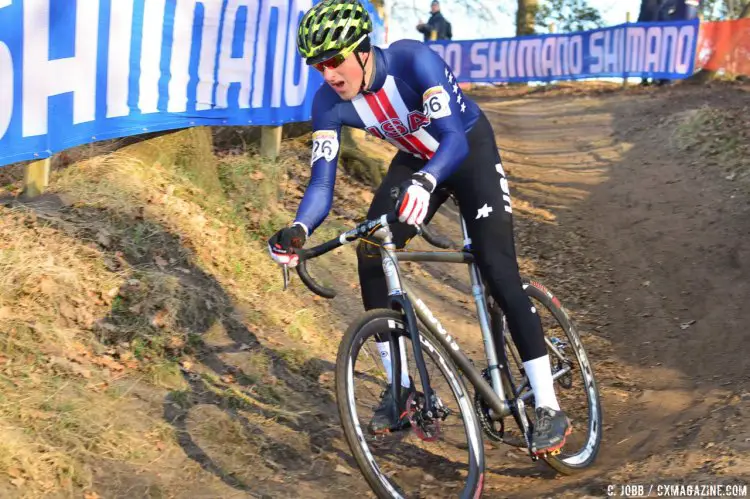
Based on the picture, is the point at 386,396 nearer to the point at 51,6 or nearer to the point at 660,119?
the point at 51,6

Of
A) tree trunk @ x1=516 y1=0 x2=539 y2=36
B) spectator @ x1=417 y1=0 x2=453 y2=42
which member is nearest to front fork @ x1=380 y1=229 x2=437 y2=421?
spectator @ x1=417 y1=0 x2=453 y2=42

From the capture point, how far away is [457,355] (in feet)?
14.7

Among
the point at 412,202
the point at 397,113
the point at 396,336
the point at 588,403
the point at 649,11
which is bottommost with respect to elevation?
the point at 588,403

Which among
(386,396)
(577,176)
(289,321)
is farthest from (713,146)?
(386,396)

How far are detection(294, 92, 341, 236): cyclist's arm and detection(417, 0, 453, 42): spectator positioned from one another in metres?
19.2

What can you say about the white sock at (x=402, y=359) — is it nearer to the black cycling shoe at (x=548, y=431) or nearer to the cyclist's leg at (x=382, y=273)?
the cyclist's leg at (x=382, y=273)

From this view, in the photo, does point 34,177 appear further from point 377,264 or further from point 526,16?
point 526,16

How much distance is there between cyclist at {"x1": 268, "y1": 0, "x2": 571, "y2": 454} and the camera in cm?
425

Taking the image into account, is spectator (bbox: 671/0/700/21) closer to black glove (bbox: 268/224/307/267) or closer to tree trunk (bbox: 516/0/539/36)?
tree trunk (bbox: 516/0/539/36)

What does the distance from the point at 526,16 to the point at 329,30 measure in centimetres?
2206

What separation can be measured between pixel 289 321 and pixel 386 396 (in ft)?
7.52

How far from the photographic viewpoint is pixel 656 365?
6.70 m

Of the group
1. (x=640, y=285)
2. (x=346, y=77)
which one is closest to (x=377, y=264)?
(x=346, y=77)

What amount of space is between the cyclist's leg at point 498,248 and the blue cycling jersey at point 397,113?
9.2 inches
